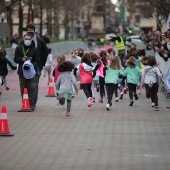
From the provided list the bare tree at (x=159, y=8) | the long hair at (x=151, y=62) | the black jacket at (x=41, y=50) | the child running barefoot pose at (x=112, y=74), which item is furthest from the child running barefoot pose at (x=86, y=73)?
the bare tree at (x=159, y=8)

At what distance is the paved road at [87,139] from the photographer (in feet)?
36.9

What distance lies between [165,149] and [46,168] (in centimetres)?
264

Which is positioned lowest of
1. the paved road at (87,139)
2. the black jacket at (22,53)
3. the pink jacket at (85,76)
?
the paved road at (87,139)

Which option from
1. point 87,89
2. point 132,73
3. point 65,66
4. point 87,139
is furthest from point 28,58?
point 87,139

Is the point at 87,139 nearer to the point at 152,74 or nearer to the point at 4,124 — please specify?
the point at 4,124

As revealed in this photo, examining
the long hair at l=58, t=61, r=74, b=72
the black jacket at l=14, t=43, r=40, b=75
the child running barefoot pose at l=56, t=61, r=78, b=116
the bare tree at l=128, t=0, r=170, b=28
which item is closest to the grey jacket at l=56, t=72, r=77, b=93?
the child running barefoot pose at l=56, t=61, r=78, b=116

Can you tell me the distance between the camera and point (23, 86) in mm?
18500

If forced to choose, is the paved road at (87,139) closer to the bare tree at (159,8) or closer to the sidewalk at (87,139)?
the sidewalk at (87,139)

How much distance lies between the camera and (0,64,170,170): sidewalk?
11250 mm

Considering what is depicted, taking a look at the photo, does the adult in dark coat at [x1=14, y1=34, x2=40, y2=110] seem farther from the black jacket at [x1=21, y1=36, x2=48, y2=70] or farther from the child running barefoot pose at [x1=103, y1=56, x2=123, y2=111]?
the child running barefoot pose at [x1=103, y1=56, x2=123, y2=111]

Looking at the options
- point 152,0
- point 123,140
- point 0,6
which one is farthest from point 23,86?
point 152,0

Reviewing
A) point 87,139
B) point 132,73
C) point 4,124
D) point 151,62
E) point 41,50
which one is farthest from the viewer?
point 132,73

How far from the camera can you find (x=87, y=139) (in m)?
13.7

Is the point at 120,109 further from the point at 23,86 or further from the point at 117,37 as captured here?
the point at 117,37
